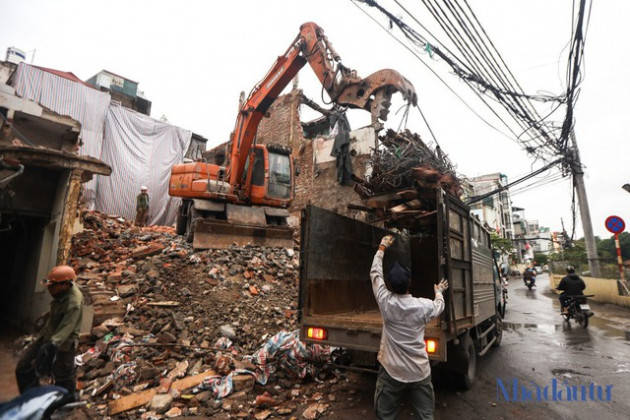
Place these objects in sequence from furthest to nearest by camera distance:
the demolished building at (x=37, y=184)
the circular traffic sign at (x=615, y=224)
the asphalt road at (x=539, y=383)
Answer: the circular traffic sign at (x=615, y=224) < the demolished building at (x=37, y=184) < the asphalt road at (x=539, y=383)

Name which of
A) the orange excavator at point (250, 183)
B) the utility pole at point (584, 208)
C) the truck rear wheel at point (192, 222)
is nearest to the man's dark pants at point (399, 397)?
the orange excavator at point (250, 183)

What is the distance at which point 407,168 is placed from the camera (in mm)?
4070

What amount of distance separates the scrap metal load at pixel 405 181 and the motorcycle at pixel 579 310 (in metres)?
6.42

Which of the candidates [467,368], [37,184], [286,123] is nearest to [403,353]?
[467,368]

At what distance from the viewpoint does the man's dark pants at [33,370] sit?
3.11m

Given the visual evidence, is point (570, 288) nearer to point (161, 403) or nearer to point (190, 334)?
point (190, 334)

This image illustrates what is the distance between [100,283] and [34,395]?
4.79m

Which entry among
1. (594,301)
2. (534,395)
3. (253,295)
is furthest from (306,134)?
(534,395)

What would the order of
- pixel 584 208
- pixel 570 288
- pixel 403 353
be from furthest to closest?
pixel 584 208 < pixel 570 288 < pixel 403 353

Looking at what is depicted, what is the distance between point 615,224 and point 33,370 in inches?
527

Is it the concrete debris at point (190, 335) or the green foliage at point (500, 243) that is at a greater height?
the green foliage at point (500, 243)

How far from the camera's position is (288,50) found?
288 inches

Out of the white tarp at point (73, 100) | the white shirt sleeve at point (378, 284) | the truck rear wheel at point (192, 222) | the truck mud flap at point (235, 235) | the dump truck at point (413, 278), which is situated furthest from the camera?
the white tarp at point (73, 100)

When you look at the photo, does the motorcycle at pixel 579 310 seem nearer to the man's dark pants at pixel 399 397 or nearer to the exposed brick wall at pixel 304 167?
the exposed brick wall at pixel 304 167
